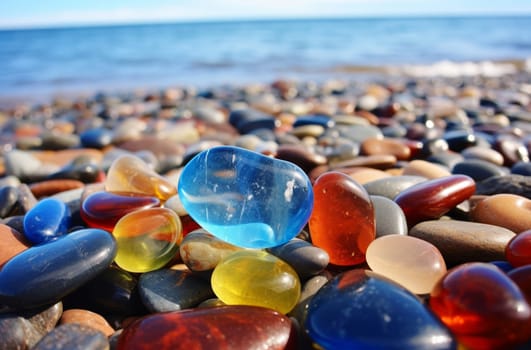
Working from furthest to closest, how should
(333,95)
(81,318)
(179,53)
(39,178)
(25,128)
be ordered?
1. (179,53)
2. (333,95)
3. (25,128)
4. (39,178)
5. (81,318)

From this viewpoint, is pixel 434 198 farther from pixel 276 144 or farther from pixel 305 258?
pixel 276 144

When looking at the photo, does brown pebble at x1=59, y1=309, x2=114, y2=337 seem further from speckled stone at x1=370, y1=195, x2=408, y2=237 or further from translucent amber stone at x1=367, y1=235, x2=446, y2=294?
speckled stone at x1=370, y1=195, x2=408, y2=237

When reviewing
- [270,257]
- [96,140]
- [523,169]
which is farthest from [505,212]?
[96,140]

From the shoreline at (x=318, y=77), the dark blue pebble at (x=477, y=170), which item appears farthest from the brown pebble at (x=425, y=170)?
the shoreline at (x=318, y=77)

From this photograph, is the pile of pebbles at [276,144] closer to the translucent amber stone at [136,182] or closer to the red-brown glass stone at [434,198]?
the red-brown glass stone at [434,198]

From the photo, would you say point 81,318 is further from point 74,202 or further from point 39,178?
A: point 39,178

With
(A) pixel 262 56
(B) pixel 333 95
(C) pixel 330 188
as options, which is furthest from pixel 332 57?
(C) pixel 330 188
